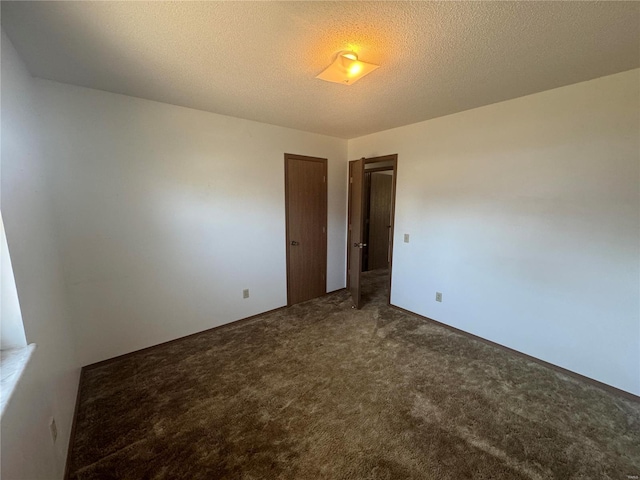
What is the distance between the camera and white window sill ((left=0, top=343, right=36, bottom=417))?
3.05 feet

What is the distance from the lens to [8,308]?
1.17 meters

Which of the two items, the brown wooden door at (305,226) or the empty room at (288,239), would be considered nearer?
the empty room at (288,239)

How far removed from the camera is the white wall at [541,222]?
6.68 feet

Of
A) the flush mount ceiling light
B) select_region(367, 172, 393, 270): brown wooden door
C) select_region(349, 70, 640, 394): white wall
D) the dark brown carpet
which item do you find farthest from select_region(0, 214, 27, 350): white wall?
select_region(367, 172, 393, 270): brown wooden door

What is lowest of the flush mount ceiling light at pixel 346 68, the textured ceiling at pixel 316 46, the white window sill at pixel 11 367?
the white window sill at pixel 11 367

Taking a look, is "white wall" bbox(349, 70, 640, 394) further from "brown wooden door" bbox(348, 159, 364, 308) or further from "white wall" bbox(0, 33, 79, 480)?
"white wall" bbox(0, 33, 79, 480)

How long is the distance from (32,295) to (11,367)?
18.2 inches

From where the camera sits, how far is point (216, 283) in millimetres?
3059

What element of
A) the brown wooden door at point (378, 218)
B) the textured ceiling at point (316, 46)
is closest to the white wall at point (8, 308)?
the textured ceiling at point (316, 46)

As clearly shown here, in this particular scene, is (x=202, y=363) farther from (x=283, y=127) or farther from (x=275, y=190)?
(x=283, y=127)

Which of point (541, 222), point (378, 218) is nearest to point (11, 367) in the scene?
point (541, 222)

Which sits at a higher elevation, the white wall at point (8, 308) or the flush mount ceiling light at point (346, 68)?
the flush mount ceiling light at point (346, 68)

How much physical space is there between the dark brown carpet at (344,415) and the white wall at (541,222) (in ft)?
1.28

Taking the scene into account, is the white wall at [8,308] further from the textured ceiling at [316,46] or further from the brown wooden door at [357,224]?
the brown wooden door at [357,224]
